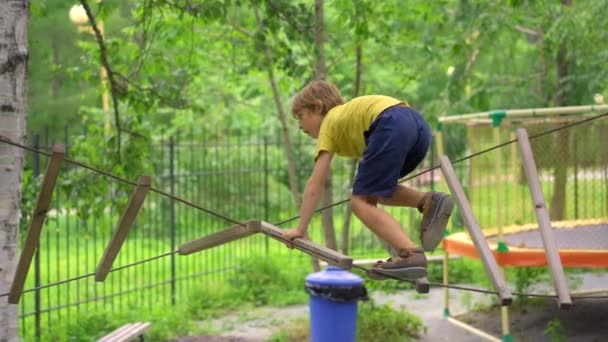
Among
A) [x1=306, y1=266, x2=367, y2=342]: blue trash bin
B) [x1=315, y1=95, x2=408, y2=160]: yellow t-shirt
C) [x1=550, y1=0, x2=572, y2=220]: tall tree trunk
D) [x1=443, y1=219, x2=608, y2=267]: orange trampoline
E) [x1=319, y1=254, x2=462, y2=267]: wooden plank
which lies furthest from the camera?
[x1=319, y1=254, x2=462, y2=267]: wooden plank

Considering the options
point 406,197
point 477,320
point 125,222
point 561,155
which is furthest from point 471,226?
point 477,320

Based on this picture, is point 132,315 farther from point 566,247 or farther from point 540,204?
point 540,204

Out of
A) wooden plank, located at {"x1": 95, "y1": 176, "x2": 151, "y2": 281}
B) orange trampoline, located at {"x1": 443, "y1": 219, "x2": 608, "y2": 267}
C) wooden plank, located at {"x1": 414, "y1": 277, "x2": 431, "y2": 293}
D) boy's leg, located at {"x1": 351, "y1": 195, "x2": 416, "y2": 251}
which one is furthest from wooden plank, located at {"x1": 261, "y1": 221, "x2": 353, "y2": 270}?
orange trampoline, located at {"x1": 443, "y1": 219, "x2": 608, "y2": 267}

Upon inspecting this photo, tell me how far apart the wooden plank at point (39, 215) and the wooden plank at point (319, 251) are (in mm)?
944

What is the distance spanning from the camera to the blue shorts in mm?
3959

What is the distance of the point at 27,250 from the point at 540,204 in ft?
8.22

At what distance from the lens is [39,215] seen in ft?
12.9

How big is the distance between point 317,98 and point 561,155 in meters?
5.28

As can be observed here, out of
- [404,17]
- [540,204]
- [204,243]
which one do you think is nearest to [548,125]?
[404,17]

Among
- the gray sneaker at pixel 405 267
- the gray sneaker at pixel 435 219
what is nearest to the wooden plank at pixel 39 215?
the gray sneaker at pixel 405 267

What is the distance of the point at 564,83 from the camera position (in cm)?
1184

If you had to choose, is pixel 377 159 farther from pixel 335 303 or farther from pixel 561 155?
pixel 561 155

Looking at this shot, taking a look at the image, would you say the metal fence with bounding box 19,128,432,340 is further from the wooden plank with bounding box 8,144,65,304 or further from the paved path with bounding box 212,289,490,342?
the paved path with bounding box 212,289,490,342

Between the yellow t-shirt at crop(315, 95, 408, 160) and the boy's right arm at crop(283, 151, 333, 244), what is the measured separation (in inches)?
2.4
